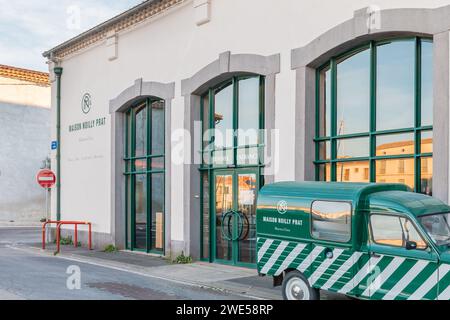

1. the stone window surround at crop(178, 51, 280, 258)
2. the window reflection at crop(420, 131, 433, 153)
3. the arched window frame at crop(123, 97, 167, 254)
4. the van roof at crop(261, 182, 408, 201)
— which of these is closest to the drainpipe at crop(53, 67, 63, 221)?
the arched window frame at crop(123, 97, 167, 254)

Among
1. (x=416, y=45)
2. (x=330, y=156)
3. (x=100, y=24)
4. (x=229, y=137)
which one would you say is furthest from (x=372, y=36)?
(x=100, y=24)

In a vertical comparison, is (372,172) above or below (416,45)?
below

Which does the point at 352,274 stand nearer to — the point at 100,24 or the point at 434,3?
the point at 434,3

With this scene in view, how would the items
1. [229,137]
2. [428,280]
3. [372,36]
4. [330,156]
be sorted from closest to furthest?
[428,280], [372,36], [330,156], [229,137]

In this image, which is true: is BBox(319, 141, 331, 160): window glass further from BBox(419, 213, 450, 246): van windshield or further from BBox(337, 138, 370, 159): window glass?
BBox(419, 213, 450, 246): van windshield

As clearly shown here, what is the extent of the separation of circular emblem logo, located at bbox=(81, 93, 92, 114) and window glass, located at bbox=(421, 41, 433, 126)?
479 inches

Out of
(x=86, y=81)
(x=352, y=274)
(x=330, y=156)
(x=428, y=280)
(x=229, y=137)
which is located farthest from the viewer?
(x=86, y=81)

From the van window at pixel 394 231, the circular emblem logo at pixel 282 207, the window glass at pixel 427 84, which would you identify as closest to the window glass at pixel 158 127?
the circular emblem logo at pixel 282 207

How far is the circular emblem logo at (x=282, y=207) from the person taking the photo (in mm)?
9234

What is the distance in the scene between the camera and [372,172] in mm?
11109

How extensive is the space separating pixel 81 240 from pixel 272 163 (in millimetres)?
9129

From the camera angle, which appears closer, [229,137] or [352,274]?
[352,274]

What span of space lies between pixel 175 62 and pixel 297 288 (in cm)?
854

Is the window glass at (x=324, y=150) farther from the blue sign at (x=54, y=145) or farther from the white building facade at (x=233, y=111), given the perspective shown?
the blue sign at (x=54, y=145)
